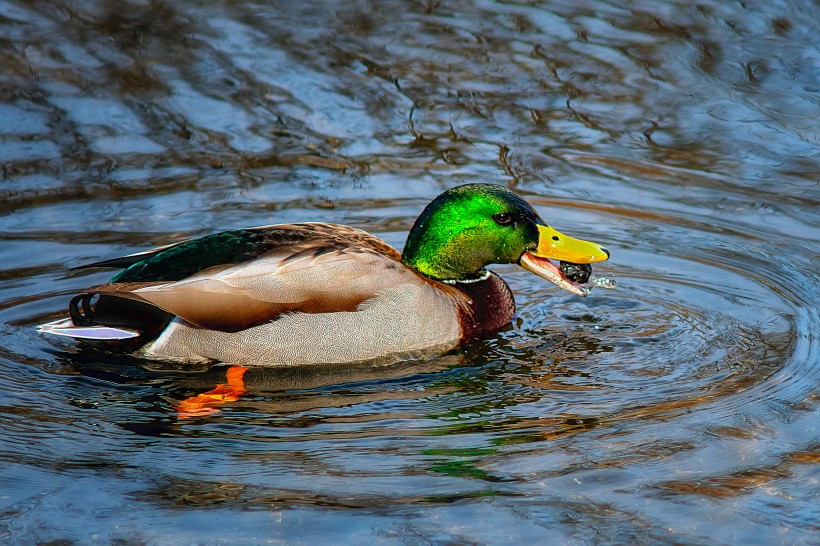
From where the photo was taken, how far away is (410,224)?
→ 8.23m

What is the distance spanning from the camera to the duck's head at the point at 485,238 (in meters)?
6.82

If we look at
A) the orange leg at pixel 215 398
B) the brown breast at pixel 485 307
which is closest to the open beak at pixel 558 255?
the brown breast at pixel 485 307

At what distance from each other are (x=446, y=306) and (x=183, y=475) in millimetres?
2022

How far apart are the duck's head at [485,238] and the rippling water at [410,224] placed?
43cm

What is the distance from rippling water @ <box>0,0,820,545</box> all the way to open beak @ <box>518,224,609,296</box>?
0.27 m

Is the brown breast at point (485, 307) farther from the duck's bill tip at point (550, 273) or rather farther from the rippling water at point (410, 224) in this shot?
the duck's bill tip at point (550, 273)

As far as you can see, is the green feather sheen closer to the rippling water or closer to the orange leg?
the rippling water

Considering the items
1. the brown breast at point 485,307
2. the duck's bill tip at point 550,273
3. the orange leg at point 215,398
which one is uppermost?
the duck's bill tip at point 550,273

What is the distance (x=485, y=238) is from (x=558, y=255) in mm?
411

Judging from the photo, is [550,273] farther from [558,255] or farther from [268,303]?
[268,303]

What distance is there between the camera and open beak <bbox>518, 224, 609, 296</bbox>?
6.73 meters

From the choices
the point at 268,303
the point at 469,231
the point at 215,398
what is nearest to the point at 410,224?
the point at 469,231

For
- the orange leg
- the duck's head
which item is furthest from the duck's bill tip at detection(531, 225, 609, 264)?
the orange leg

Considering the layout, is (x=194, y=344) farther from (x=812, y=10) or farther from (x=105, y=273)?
(x=812, y=10)
